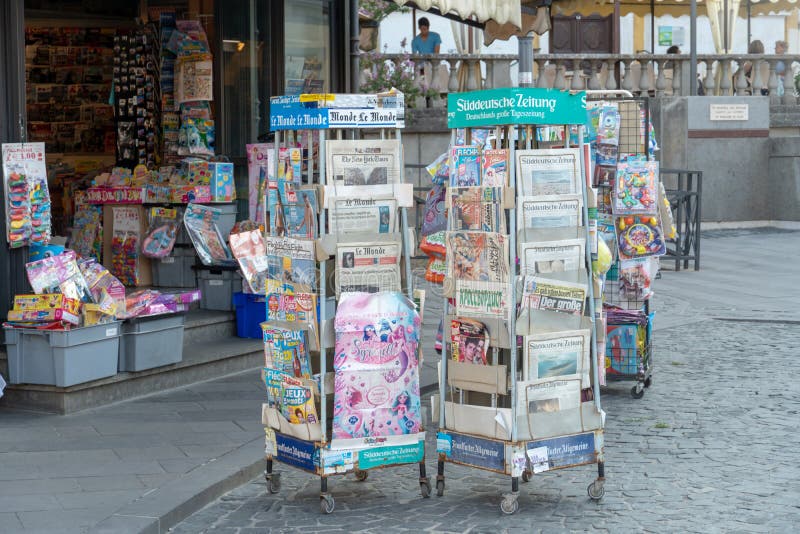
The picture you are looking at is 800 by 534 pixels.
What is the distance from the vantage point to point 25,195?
300 inches

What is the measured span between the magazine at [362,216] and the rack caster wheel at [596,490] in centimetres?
157

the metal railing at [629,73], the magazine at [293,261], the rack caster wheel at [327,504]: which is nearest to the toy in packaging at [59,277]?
the magazine at [293,261]

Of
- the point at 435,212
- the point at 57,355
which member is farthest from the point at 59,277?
the point at 435,212

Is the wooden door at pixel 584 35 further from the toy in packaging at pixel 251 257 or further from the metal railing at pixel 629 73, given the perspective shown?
the toy in packaging at pixel 251 257

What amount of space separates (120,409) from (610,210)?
355 centimetres

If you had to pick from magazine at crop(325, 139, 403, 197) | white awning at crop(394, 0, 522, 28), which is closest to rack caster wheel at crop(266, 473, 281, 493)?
magazine at crop(325, 139, 403, 197)

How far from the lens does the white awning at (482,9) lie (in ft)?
33.4

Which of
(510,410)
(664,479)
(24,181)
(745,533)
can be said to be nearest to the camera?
(745,533)

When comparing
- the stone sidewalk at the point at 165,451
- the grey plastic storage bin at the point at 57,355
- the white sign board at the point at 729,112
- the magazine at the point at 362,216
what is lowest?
the stone sidewalk at the point at 165,451

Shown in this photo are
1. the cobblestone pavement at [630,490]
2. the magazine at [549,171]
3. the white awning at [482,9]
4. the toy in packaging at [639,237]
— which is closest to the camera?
the cobblestone pavement at [630,490]

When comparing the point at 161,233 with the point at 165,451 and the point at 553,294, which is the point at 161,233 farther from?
the point at 553,294

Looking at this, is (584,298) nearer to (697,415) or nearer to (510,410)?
(510,410)

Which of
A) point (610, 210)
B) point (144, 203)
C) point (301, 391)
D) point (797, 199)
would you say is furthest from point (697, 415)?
point (797, 199)

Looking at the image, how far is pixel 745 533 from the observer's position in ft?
17.4
